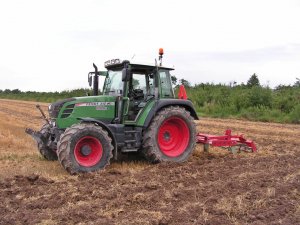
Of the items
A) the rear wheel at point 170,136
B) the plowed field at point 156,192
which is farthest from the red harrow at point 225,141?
the rear wheel at point 170,136

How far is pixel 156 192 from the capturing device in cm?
642

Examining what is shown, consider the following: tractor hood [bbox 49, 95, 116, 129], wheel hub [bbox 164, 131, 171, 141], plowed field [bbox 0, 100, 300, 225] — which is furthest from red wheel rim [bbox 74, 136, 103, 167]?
wheel hub [bbox 164, 131, 171, 141]

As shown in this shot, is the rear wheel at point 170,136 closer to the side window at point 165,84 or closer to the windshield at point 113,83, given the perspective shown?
the side window at point 165,84

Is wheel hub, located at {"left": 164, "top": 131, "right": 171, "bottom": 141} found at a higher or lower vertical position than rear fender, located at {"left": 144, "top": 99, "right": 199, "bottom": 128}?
lower

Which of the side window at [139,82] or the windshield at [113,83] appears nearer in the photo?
the windshield at [113,83]

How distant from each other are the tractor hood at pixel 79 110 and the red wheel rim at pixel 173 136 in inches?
51.2

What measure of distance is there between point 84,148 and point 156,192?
216cm

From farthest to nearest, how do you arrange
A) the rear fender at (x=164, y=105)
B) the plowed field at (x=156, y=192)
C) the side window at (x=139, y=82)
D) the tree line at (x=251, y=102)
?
the tree line at (x=251, y=102)
the side window at (x=139, y=82)
the rear fender at (x=164, y=105)
the plowed field at (x=156, y=192)

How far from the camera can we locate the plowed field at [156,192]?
526cm

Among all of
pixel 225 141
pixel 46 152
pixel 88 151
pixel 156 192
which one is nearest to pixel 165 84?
pixel 225 141

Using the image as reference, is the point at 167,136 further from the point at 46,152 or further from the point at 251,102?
the point at 251,102

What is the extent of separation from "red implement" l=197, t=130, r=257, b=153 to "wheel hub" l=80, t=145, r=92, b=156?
311 cm

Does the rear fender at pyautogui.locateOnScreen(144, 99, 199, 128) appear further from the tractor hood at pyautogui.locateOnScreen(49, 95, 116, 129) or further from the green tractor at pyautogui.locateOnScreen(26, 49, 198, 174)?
the tractor hood at pyautogui.locateOnScreen(49, 95, 116, 129)

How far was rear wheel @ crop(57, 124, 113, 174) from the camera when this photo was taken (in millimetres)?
7801
